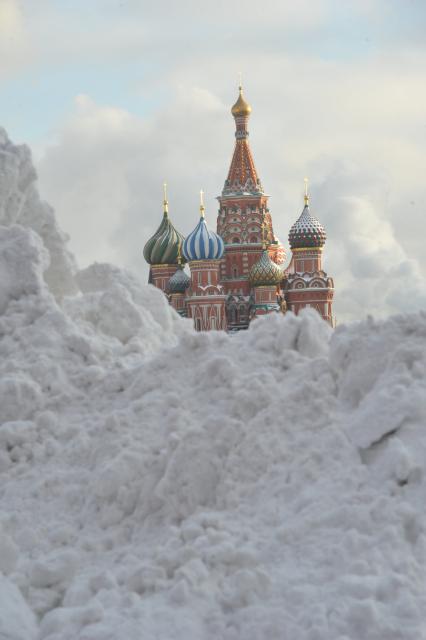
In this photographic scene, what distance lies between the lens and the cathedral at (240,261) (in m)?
23.8

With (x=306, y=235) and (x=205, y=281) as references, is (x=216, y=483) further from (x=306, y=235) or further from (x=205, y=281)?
(x=306, y=235)

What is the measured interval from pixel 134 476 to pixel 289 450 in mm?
492

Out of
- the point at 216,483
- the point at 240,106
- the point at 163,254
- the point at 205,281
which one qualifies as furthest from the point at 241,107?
the point at 216,483

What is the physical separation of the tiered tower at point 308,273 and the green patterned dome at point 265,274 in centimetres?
70

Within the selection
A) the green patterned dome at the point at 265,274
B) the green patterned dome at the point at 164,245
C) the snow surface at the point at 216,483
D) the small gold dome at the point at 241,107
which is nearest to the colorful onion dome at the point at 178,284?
the green patterned dome at the point at 164,245

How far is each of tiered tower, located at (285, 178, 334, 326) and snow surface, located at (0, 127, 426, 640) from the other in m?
20.9

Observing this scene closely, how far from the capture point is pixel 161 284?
2600 cm

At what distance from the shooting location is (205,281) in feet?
77.8

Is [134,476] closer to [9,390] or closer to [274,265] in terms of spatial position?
[9,390]

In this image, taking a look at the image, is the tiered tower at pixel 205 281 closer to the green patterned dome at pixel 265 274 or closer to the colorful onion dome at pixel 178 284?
the green patterned dome at pixel 265 274

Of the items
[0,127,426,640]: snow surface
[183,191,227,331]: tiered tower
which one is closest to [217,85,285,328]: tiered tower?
[183,191,227,331]: tiered tower

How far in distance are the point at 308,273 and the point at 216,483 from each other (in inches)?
869

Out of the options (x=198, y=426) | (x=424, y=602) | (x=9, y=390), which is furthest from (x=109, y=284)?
(x=424, y=602)

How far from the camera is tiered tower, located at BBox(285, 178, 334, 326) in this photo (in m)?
24.9
